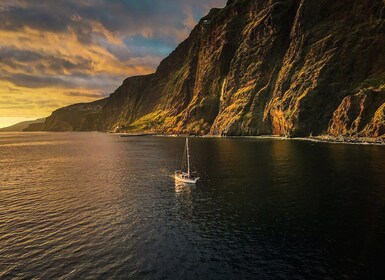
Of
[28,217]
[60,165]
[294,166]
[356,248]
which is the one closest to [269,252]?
[356,248]

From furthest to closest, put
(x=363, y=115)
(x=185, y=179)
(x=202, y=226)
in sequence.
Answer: (x=363, y=115)
(x=185, y=179)
(x=202, y=226)

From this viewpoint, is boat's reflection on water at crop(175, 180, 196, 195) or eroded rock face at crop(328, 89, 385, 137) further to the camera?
eroded rock face at crop(328, 89, 385, 137)

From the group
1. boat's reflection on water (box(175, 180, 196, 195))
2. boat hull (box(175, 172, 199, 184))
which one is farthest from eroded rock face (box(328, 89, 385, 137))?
boat's reflection on water (box(175, 180, 196, 195))

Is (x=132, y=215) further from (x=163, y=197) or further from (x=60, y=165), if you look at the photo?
(x=60, y=165)

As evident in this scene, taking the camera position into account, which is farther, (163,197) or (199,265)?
(163,197)

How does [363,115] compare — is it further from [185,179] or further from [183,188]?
[183,188]

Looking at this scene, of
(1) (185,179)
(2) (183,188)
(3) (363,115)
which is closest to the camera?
(2) (183,188)

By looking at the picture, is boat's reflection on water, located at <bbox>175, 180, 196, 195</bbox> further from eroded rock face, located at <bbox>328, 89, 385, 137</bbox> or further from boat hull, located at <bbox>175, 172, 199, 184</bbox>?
eroded rock face, located at <bbox>328, 89, 385, 137</bbox>

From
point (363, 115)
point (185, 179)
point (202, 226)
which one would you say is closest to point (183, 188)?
point (185, 179)
